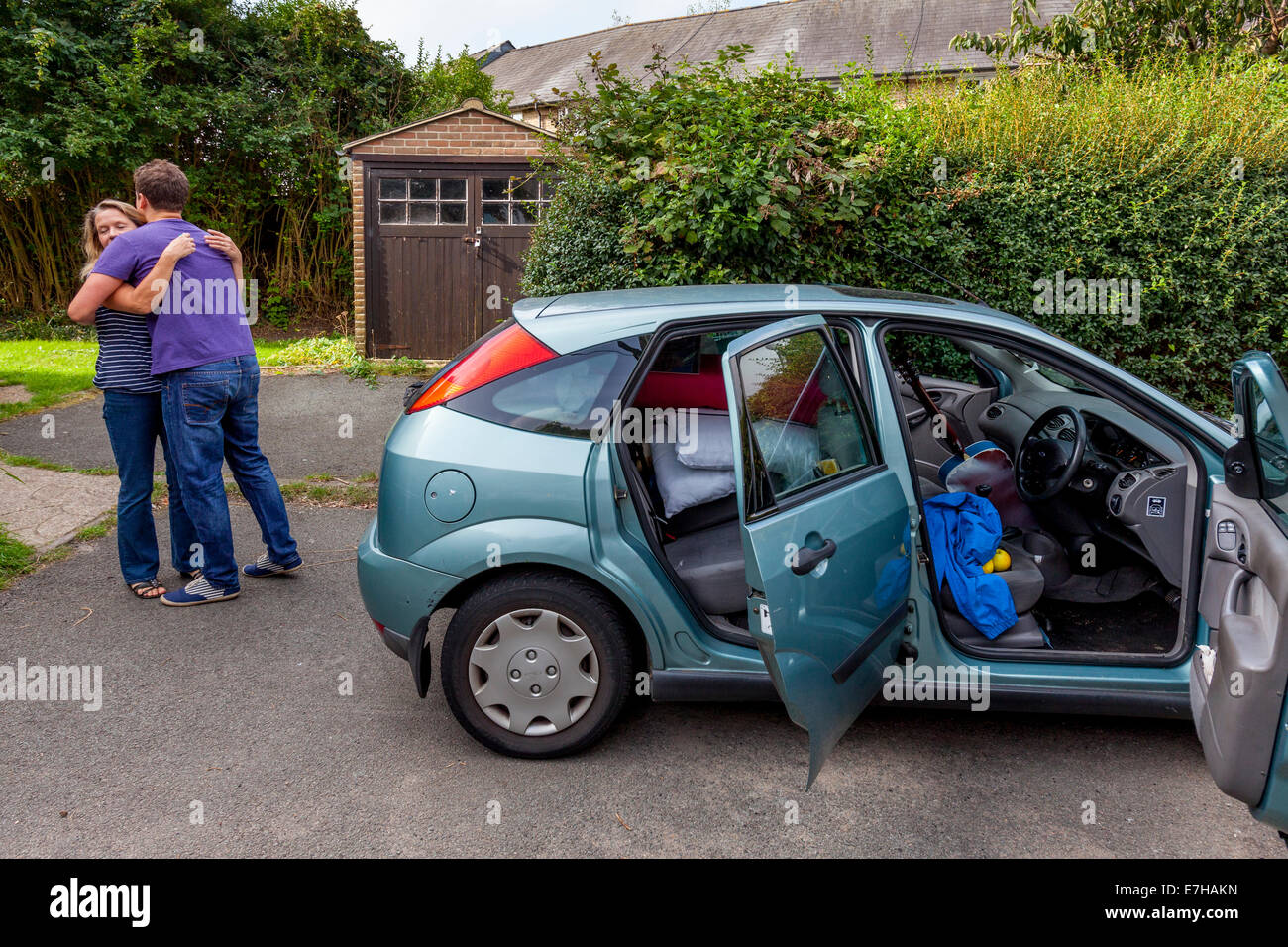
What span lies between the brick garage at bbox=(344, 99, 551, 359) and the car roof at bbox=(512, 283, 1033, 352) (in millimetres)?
8298

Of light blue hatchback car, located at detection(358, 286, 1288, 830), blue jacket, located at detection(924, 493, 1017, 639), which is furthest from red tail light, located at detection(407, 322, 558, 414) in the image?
blue jacket, located at detection(924, 493, 1017, 639)

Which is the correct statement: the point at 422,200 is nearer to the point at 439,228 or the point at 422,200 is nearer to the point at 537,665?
the point at 439,228

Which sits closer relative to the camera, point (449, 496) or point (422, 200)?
point (449, 496)

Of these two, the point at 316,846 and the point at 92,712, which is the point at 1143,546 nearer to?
the point at 316,846

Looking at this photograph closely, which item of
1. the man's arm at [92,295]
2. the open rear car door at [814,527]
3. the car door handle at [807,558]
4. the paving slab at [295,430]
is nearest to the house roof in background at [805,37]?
the paving slab at [295,430]

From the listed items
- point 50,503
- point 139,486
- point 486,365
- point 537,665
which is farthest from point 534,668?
point 50,503

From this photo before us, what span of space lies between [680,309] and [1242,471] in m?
1.82

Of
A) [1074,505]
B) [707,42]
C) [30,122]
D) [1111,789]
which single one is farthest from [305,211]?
[707,42]

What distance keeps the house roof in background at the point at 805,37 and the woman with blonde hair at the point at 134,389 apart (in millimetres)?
18132

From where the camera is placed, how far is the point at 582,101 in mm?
7090

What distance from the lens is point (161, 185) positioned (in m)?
4.49

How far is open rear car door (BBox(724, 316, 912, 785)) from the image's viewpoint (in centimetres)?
265

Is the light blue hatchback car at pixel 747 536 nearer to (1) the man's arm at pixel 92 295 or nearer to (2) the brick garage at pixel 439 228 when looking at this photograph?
(1) the man's arm at pixel 92 295
